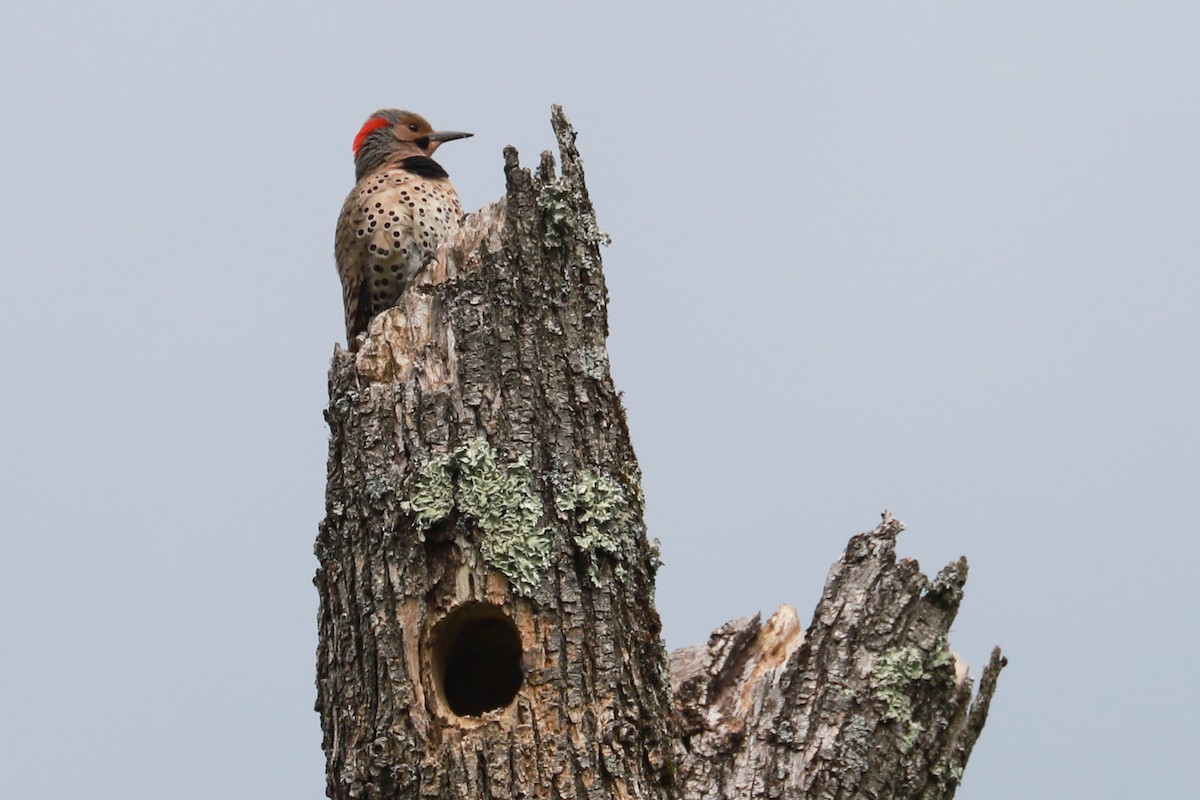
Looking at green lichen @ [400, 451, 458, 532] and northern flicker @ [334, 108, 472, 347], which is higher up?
northern flicker @ [334, 108, 472, 347]

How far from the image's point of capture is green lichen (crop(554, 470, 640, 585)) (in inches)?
140

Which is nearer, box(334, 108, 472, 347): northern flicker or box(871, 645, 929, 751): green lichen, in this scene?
box(871, 645, 929, 751): green lichen

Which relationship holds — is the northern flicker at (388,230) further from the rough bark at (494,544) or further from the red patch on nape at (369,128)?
the rough bark at (494,544)

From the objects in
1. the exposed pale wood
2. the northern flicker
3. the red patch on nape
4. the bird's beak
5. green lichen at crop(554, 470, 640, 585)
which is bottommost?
the exposed pale wood

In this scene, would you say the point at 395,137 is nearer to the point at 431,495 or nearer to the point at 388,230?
the point at 388,230

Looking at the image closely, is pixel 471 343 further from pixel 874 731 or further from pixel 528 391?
pixel 874 731

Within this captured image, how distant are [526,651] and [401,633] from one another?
32cm

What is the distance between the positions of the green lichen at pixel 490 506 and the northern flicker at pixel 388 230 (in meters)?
2.01

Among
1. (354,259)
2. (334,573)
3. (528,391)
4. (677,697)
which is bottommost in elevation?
(677,697)

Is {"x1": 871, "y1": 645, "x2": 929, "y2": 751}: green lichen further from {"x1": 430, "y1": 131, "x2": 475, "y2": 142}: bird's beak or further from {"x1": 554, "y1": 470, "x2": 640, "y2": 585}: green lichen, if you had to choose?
{"x1": 430, "y1": 131, "x2": 475, "y2": 142}: bird's beak

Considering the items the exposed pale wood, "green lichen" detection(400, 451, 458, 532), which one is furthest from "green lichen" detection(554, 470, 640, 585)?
the exposed pale wood

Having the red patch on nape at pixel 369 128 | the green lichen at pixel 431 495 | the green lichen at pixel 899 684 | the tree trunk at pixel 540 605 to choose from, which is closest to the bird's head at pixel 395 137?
the red patch on nape at pixel 369 128

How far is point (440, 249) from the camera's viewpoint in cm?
388

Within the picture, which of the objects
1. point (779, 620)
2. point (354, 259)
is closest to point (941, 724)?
point (779, 620)
